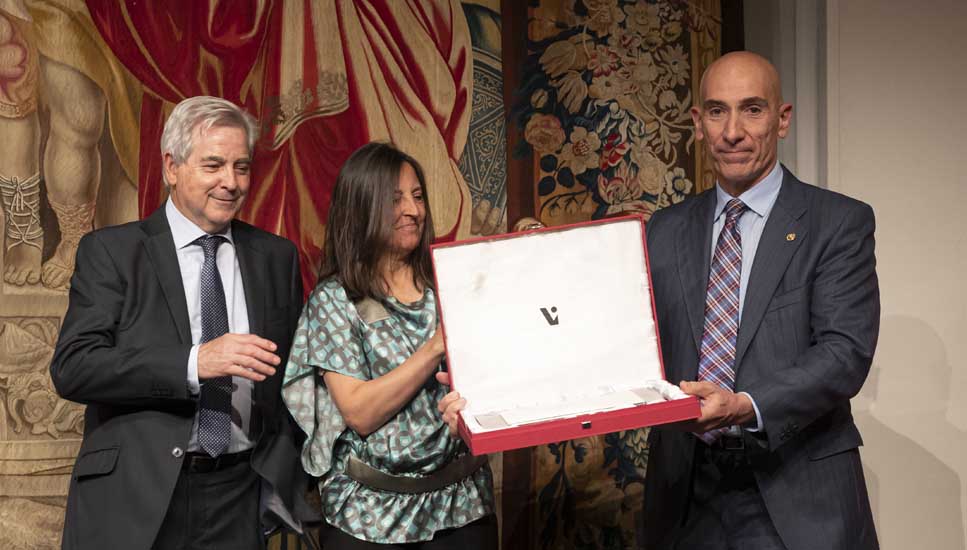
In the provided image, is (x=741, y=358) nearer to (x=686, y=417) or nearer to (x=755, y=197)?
(x=686, y=417)

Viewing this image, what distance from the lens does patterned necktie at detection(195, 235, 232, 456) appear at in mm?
2383

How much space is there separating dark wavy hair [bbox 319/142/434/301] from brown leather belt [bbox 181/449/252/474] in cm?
51

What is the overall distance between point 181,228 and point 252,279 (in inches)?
8.9

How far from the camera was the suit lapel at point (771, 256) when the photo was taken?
225 centimetres

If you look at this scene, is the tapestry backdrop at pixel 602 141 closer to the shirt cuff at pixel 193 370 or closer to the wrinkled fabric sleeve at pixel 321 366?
the wrinkled fabric sleeve at pixel 321 366

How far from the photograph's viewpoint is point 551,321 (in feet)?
7.45

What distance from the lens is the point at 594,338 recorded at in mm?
2275

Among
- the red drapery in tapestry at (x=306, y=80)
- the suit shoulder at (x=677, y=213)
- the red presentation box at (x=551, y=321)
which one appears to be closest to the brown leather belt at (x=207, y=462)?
the red presentation box at (x=551, y=321)

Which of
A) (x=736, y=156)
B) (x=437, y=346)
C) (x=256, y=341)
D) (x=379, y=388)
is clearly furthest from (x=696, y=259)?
(x=256, y=341)

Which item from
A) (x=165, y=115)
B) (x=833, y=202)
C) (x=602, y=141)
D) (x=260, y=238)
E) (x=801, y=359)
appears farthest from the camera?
(x=602, y=141)

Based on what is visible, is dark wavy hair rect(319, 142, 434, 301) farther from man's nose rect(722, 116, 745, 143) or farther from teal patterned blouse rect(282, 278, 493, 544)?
man's nose rect(722, 116, 745, 143)

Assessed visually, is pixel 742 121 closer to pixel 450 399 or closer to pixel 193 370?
pixel 450 399

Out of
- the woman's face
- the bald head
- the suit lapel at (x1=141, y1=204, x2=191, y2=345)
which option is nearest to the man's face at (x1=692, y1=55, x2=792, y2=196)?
the bald head

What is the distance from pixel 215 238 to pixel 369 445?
2.30 feet
